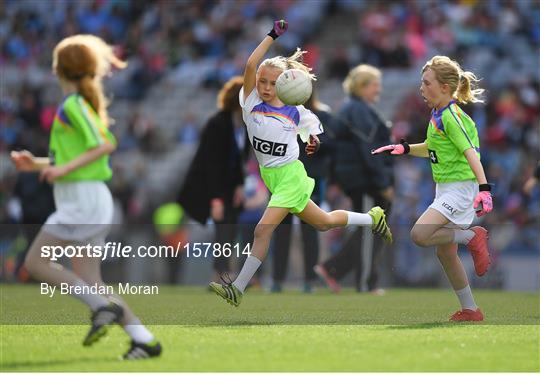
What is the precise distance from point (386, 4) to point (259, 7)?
266 centimetres


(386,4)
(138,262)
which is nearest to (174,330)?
(138,262)

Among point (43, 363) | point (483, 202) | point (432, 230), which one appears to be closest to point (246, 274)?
point (432, 230)

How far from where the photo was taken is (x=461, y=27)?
24203mm

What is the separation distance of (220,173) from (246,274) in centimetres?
475

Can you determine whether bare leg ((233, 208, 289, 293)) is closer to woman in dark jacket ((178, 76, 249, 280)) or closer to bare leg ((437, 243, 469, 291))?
bare leg ((437, 243, 469, 291))

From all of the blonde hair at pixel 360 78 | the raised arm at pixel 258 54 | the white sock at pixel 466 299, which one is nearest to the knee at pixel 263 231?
the raised arm at pixel 258 54

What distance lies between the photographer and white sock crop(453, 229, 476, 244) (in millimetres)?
10060

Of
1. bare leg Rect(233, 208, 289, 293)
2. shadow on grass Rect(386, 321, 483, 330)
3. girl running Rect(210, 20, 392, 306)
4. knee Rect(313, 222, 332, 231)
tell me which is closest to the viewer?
shadow on grass Rect(386, 321, 483, 330)

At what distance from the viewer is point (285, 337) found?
28.2ft

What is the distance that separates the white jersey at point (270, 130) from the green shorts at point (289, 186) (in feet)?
0.20

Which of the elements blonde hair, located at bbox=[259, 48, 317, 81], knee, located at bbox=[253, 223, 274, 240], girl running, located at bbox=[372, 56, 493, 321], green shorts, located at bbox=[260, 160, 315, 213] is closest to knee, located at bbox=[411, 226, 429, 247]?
girl running, located at bbox=[372, 56, 493, 321]

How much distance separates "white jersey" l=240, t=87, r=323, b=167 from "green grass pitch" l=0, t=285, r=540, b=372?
1284 millimetres

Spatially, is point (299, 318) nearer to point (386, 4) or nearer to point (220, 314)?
point (220, 314)

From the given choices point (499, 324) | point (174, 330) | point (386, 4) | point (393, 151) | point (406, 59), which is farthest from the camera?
point (386, 4)
